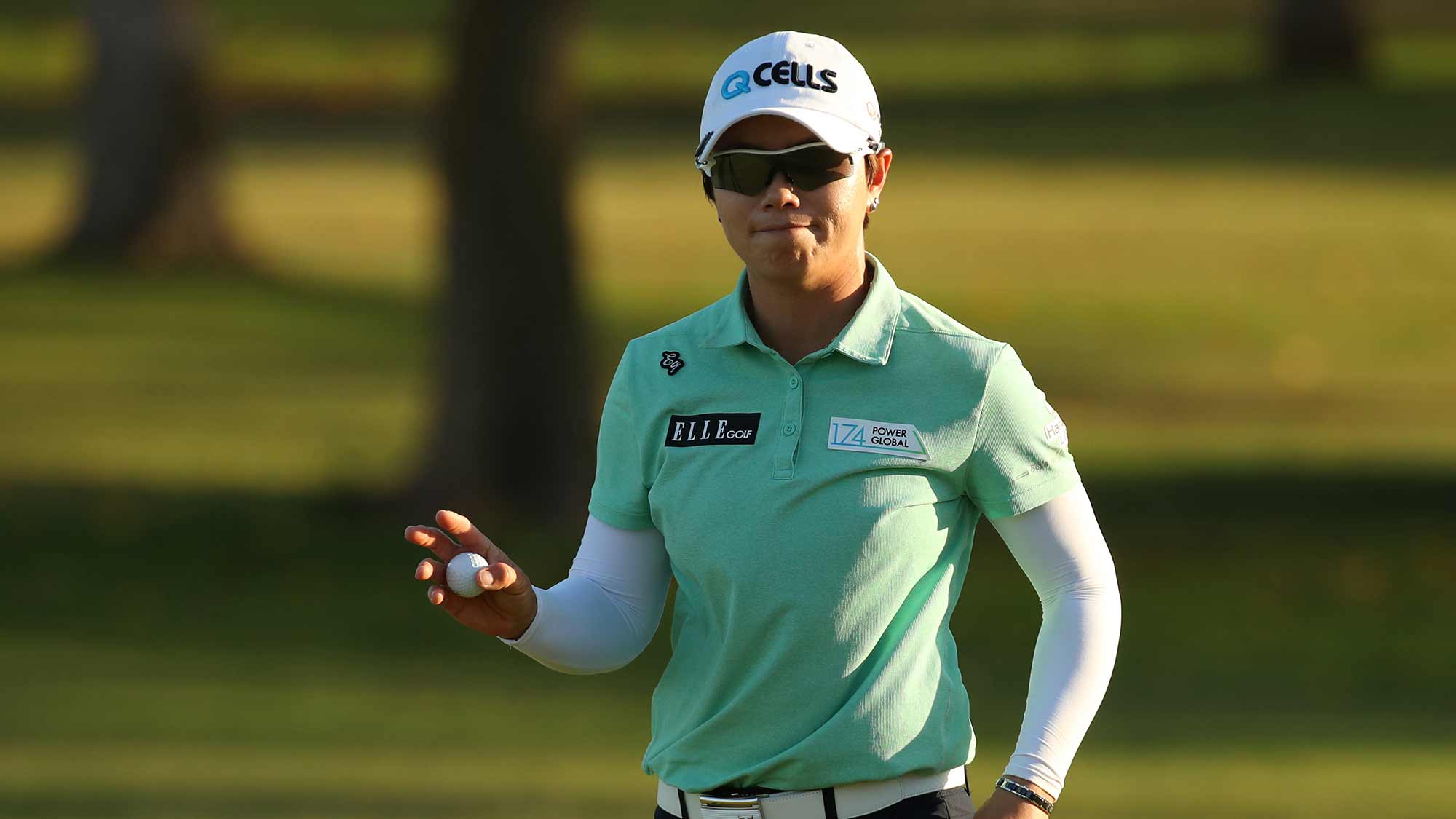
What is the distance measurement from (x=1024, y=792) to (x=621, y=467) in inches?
31.5

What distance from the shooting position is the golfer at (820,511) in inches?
160

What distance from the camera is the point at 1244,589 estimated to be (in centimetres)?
1487

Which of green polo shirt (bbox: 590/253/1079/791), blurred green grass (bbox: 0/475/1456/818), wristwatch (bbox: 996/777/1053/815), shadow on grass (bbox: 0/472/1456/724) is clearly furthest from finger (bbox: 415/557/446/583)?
shadow on grass (bbox: 0/472/1456/724)

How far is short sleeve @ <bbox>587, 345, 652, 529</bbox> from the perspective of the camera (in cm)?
427

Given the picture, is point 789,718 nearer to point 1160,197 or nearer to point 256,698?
point 256,698

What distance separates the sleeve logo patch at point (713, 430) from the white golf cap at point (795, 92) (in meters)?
0.39

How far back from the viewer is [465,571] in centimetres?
405

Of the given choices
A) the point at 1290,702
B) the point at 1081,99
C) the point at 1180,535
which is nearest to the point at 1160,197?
the point at 1081,99

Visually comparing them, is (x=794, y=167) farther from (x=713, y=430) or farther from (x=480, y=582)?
(x=480, y=582)

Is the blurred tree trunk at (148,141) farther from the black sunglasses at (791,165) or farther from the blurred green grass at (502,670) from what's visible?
the black sunglasses at (791,165)

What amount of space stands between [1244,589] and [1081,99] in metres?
29.3

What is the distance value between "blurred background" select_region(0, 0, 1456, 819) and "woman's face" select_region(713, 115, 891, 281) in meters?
6.23

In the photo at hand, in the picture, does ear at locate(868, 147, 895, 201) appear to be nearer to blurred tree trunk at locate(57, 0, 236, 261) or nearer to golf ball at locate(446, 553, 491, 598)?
golf ball at locate(446, 553, 491, 598)

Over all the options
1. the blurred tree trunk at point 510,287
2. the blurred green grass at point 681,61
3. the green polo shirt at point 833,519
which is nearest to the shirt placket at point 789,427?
the green polo shirt at point 833,519
